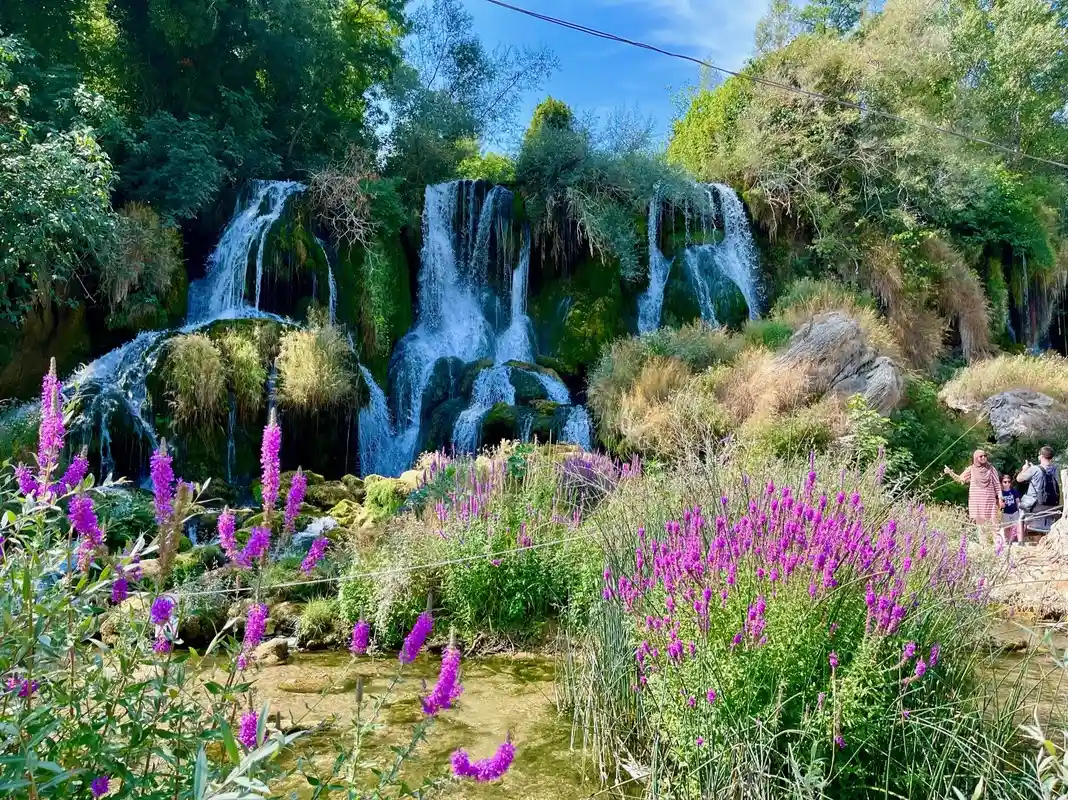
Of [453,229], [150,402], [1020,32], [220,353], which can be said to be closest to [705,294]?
[453,229]

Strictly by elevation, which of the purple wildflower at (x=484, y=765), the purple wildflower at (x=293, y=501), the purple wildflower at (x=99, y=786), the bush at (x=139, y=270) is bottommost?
the purple wildflower at (x=484, y=765)

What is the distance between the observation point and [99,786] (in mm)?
1335

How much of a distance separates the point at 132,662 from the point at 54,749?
0.80ft

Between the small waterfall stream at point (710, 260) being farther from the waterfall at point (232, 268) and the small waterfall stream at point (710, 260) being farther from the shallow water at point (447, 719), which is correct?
the shallow water at point (447, 719)

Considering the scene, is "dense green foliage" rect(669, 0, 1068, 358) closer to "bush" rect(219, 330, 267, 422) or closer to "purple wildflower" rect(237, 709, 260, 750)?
"bush" rect(219, 330, 267, 422)

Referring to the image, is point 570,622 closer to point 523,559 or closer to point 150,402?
point 523,559

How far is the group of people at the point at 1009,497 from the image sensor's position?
759 centimetres

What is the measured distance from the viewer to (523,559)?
5.07 meters

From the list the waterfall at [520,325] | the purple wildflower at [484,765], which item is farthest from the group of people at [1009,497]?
the purple wildflower at [484,765]

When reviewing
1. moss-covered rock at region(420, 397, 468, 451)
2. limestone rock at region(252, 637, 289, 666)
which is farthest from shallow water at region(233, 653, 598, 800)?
moss-covered rock at region(420, 397, 468, 451)

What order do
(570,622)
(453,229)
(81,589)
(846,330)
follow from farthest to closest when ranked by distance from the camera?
(453,229)
(846,330)
(570,622)
(81,589)

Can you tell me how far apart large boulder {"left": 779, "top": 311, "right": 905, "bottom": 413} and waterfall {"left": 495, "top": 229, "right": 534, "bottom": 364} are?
4.28 metres

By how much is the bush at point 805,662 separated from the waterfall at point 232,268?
31.0ft

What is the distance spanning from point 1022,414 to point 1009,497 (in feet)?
12.2
